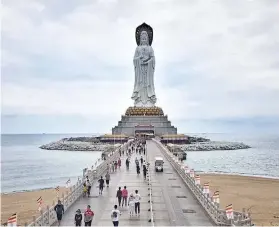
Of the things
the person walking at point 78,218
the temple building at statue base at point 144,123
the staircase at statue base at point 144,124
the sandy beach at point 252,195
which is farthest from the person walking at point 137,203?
the staircase at statue base at point 144,124

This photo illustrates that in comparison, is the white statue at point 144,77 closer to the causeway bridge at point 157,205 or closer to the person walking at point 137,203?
the causeway bridge at point 157,205

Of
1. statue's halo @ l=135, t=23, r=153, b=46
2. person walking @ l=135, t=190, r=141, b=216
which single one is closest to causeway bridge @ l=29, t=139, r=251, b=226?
person walking @ l=135, t=190, r=141, b=216

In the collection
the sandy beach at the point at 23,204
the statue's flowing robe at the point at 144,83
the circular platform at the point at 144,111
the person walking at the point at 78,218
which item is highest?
the statue's flowing robe at the point at 144,83

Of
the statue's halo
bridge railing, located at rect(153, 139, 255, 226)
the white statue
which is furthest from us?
the statue's halo

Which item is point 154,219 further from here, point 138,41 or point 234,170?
point 138,41

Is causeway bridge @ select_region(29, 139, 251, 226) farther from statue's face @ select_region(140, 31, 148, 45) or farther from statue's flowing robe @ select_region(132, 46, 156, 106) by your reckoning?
statue's face @ select_region(140, 31, 148, 45)

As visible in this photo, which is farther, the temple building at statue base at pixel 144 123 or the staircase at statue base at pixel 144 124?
the staircase at statue base at pixel 144 124

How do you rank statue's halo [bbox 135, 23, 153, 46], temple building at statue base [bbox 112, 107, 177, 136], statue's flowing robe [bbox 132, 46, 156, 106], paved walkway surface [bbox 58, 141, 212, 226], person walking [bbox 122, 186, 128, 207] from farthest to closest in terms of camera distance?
statue's halo [bbox 135, 23, 153, 46]
statue's flowing robe [bbox 132, 46, 156, 106]
temple building at statue base [bbox 112, 107, 177, 136]
person walking [bbox 122, 186, 128, 207]
paved walkway surface [bbox 58, 141, 212, 226]
